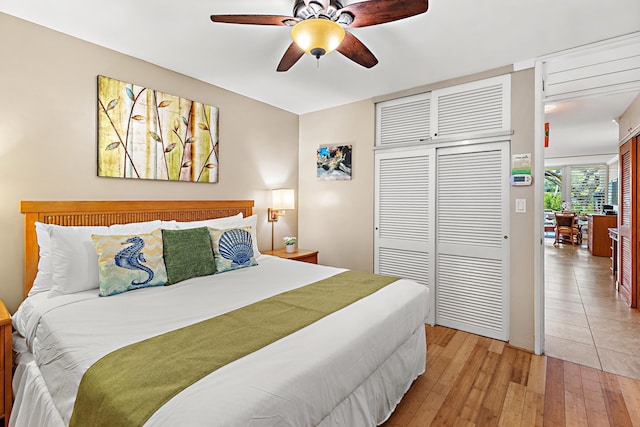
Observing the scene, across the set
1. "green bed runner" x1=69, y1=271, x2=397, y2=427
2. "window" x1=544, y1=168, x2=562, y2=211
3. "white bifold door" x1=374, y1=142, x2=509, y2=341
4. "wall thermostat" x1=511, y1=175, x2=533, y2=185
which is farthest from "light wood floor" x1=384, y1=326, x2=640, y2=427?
"window" x1=544, y1=168, x2=562, y2=211

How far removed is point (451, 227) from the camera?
324 cm

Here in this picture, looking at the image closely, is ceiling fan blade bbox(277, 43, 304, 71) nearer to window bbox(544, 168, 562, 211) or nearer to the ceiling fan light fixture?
the ceiling fan light fixture

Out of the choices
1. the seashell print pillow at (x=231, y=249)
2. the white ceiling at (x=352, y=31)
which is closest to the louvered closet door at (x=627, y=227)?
the white ceiling at (x=352, y=31)

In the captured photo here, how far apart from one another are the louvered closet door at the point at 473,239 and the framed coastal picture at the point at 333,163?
1.12 meters

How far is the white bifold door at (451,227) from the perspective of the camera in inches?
117

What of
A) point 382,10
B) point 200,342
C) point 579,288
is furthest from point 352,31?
point 579,288

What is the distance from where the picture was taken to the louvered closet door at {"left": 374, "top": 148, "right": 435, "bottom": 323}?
3373 mm

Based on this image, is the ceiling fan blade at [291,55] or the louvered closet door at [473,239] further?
the louvered closet door at [473,239]

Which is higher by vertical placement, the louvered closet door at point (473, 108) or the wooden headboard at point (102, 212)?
the louvered closet door at point (473, 108)

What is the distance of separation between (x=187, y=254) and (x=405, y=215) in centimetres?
228

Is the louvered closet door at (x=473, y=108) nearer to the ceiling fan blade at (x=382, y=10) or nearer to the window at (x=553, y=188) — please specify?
the ceiling fan blade at (x=382, y=10)

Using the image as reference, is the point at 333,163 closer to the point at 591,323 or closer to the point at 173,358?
the point at 173,358

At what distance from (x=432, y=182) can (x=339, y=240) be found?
4.52 feet

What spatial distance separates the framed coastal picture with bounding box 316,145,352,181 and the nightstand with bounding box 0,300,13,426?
125 inches
